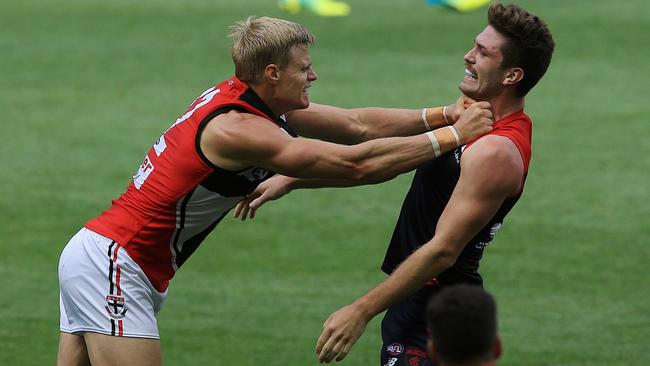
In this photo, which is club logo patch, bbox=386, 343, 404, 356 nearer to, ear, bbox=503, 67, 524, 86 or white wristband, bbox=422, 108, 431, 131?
white wristband, bbox=422, 108, 431, 131

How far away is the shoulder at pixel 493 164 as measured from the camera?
6.08 meters

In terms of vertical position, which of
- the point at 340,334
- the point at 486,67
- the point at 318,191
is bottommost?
the point at 318,191

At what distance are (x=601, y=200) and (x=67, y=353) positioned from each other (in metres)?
8.02

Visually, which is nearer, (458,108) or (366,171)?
(366,171)

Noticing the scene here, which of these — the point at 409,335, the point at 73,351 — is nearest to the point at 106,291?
the point at 73,351

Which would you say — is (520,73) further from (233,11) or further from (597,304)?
(233,11)

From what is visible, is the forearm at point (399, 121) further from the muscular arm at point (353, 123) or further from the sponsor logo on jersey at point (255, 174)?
the sponsor logo on jersey at point (255, 174)

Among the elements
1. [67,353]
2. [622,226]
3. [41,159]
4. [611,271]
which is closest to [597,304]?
[611,271]

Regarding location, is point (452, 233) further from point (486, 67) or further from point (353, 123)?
point (353, 123)

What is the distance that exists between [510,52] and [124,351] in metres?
2.45

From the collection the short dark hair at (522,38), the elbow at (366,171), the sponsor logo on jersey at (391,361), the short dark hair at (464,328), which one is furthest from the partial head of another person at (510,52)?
the short dark hair at (464,328)

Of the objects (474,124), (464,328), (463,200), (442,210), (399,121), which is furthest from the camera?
(399,121)

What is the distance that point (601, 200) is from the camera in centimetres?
1352

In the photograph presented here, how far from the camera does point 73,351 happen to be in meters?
6.75
